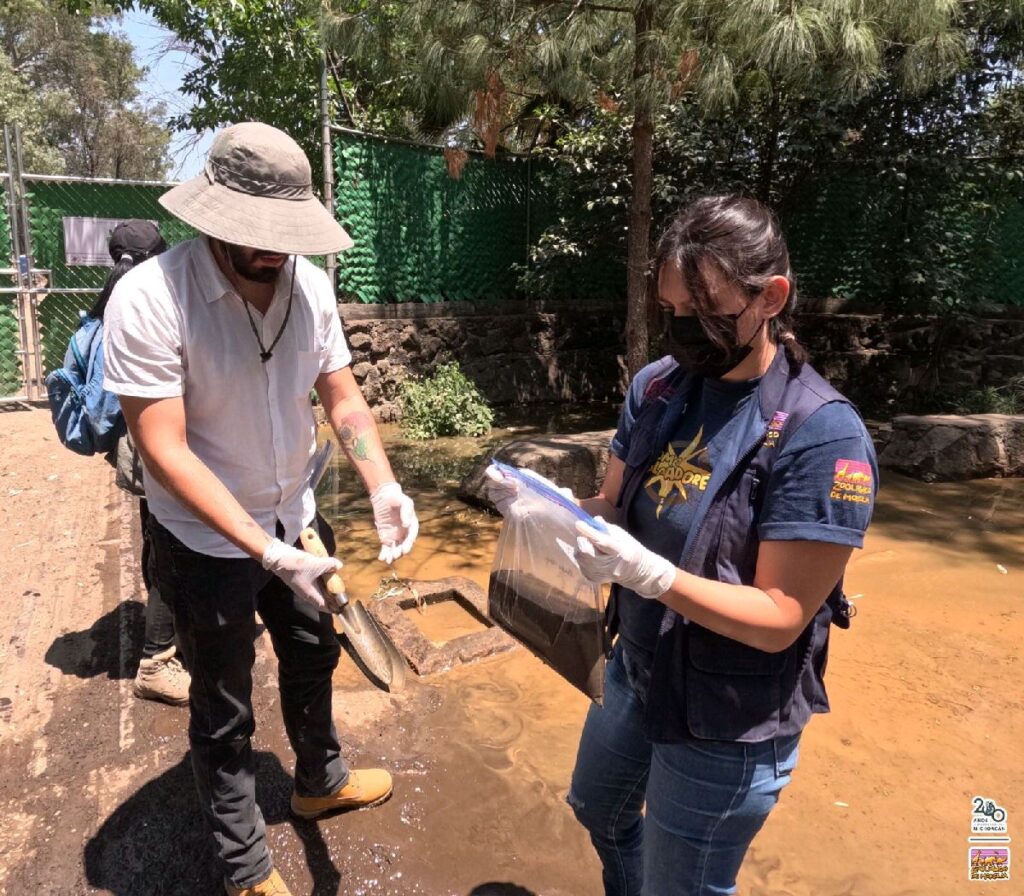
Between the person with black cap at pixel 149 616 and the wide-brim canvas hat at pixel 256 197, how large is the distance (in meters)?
1.13

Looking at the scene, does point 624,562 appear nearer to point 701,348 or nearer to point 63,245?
point 701,348

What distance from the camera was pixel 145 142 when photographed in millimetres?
26312

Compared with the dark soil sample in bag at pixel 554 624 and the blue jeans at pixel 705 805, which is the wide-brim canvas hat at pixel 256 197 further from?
the blue jeans at pixel 705 805

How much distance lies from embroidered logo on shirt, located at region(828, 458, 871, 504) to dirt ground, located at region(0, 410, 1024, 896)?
1.43 metres

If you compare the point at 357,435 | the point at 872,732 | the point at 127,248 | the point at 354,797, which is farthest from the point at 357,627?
the point at 872,732

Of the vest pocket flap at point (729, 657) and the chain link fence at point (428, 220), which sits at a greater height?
the chain link fence at point (428, 220)

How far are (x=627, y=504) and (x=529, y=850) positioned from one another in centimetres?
123

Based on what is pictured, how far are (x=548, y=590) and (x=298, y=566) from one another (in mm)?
527

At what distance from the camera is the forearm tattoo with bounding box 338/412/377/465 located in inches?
82.0

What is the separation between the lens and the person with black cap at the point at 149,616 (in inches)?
107

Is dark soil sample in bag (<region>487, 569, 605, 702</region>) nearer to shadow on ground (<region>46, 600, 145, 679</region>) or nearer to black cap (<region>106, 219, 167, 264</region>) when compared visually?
black cap (<region>106, 219, 167, 264</region>)

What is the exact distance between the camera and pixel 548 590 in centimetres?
172

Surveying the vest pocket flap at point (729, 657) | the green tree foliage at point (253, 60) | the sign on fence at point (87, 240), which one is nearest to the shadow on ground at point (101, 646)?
the vest pocket flap at point (729, 657)

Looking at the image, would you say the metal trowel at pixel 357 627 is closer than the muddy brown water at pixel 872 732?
Yes
